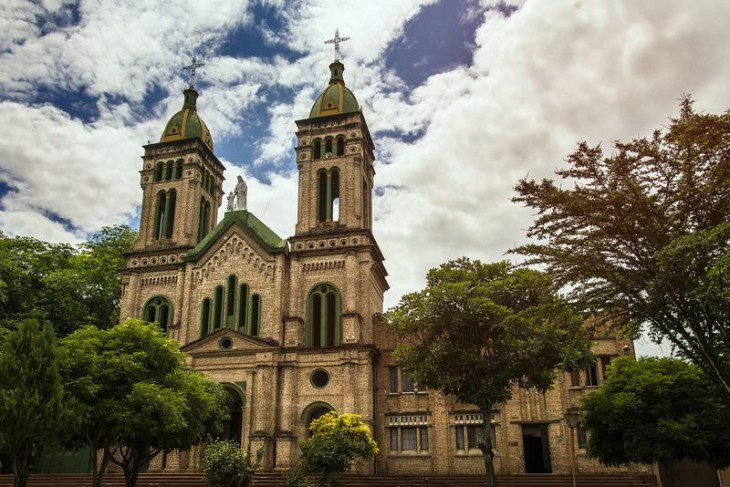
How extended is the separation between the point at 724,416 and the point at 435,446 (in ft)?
55.7

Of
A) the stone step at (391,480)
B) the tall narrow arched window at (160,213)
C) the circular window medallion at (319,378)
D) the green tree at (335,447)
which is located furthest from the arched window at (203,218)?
the green tree at (335,447)

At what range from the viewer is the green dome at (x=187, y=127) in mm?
48531

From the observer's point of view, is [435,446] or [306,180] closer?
[435,446]

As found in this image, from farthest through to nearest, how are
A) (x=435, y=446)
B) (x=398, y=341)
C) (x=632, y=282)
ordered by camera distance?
(x=398, y=341)
(x=435, y=446)
(x=632, y=282)

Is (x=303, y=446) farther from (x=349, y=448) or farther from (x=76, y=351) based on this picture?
(x=76, y=351)

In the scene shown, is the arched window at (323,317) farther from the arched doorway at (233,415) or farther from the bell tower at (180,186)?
the bell tower at (180,186)

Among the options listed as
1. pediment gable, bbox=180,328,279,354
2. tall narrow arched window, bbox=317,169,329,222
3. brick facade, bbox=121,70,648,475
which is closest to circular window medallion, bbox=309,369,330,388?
brick facade, bbox=121,70,648,475

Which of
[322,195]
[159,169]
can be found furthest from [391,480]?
[159,169]

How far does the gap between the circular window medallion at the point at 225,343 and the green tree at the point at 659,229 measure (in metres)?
24.9

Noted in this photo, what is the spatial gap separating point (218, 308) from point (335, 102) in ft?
56.3

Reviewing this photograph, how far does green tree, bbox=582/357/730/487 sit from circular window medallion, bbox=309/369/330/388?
1527 cm

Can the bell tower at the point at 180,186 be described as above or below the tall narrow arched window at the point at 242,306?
above

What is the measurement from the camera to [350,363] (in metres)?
36.8

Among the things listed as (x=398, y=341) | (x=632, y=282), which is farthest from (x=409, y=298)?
(x=632, y=282)
